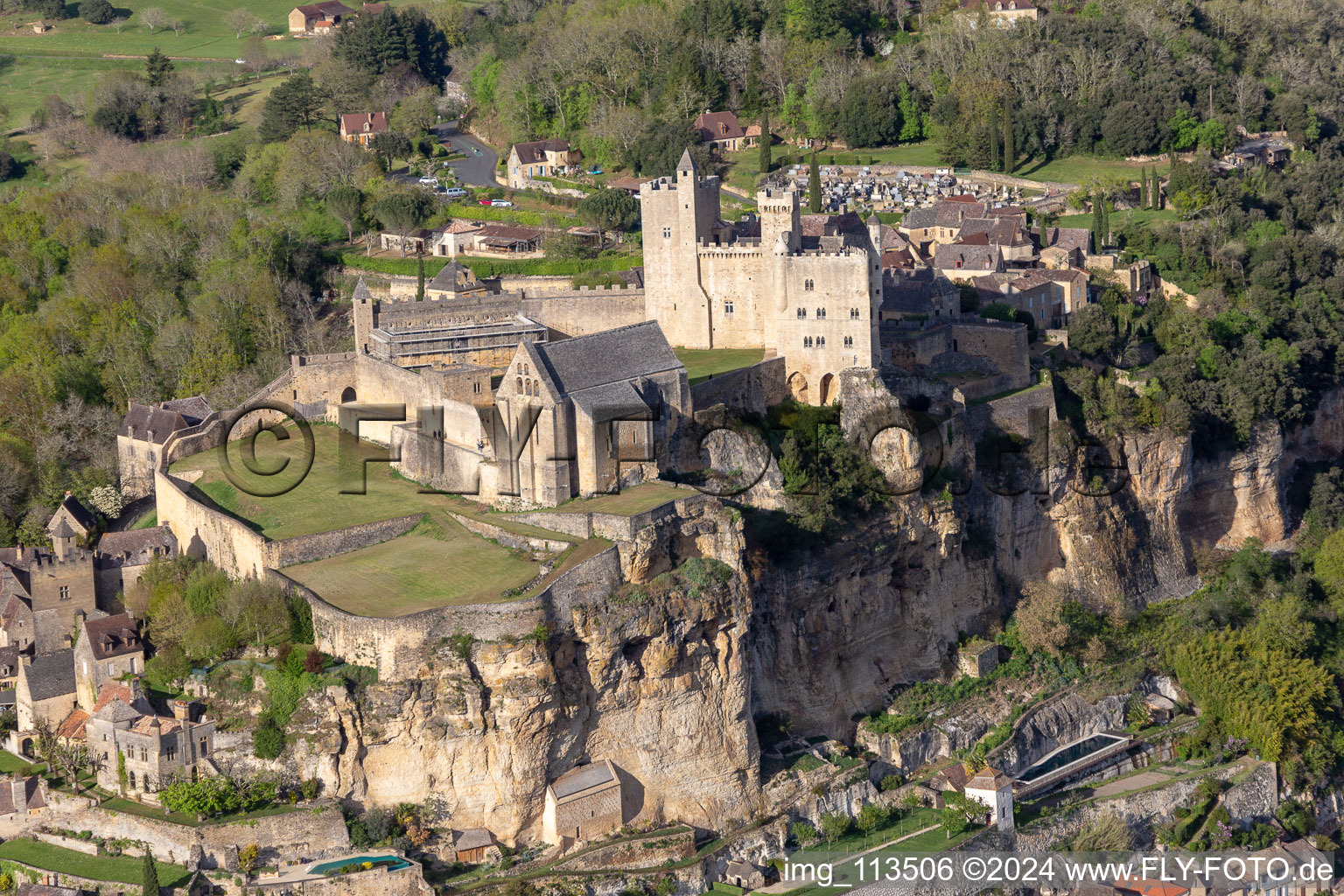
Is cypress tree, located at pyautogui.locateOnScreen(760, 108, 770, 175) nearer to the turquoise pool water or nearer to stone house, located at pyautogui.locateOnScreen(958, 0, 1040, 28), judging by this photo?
stone house, located at pyautogui.locateOnScreen(958, 0, 1040, 28)

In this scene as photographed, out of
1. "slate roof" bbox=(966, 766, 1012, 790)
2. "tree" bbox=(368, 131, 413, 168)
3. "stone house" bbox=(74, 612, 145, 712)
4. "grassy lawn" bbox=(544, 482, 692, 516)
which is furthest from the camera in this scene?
"tree" bbox=(368, 131, 413, 168)

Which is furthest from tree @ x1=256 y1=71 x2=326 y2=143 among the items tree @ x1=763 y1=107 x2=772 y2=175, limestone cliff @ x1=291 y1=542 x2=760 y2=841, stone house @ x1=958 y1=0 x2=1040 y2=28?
limestone cliff @ x1=291 y1=542 x2=760 y2=841

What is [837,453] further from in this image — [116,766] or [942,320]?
[116,766]

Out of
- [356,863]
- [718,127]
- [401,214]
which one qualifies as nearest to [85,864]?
[356,863]

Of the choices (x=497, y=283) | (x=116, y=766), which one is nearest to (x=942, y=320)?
(x=497, y=283)

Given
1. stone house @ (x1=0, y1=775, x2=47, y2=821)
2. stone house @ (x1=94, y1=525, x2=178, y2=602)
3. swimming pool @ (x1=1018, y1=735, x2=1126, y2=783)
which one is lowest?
swimming pool @ (x1=1018, y1=735, x2=1126, y2=783)

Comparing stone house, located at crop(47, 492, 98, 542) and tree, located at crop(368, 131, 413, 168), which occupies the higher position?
tree, located at crop(368, 131, 413, 168)

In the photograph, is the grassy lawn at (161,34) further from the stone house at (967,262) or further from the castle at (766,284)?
the castle at (766,284)
